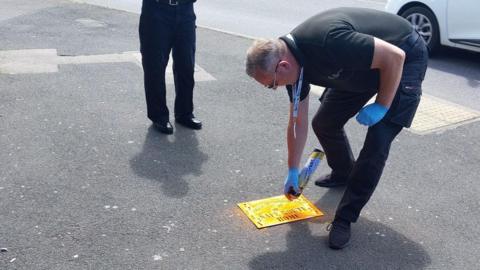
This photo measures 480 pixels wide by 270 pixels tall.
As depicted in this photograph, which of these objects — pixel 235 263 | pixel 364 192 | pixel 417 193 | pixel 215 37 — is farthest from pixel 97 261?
pixel 215 37

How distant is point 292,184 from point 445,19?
5.27 meters

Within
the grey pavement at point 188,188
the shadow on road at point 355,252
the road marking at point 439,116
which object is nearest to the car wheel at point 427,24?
the road marking at point 439,116

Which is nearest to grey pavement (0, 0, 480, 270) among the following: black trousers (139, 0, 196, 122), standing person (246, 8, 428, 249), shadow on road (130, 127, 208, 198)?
shadow on road (130, 127, 208, 198)

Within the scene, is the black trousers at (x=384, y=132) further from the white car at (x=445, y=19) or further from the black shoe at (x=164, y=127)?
the white car at (x=445, y=19)

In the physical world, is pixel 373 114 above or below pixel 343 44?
below

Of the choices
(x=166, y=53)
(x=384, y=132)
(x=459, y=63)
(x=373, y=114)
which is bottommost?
(x=459, y=63)

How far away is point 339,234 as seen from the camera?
364 cm

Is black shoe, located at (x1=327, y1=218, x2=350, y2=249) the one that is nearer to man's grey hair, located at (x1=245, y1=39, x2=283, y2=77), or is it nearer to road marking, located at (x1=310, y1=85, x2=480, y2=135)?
man's grey hair, located at (x1=245, y1=39, x2=283, y2=77)

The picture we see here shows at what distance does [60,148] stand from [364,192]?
2561mm

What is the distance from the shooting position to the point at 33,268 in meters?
3.27

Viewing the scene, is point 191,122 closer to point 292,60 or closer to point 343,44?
point 292,60

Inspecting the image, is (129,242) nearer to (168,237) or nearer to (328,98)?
(168,237)

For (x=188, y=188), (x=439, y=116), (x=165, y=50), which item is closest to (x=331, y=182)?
(x=188, y=188)

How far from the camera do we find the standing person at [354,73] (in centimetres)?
323
